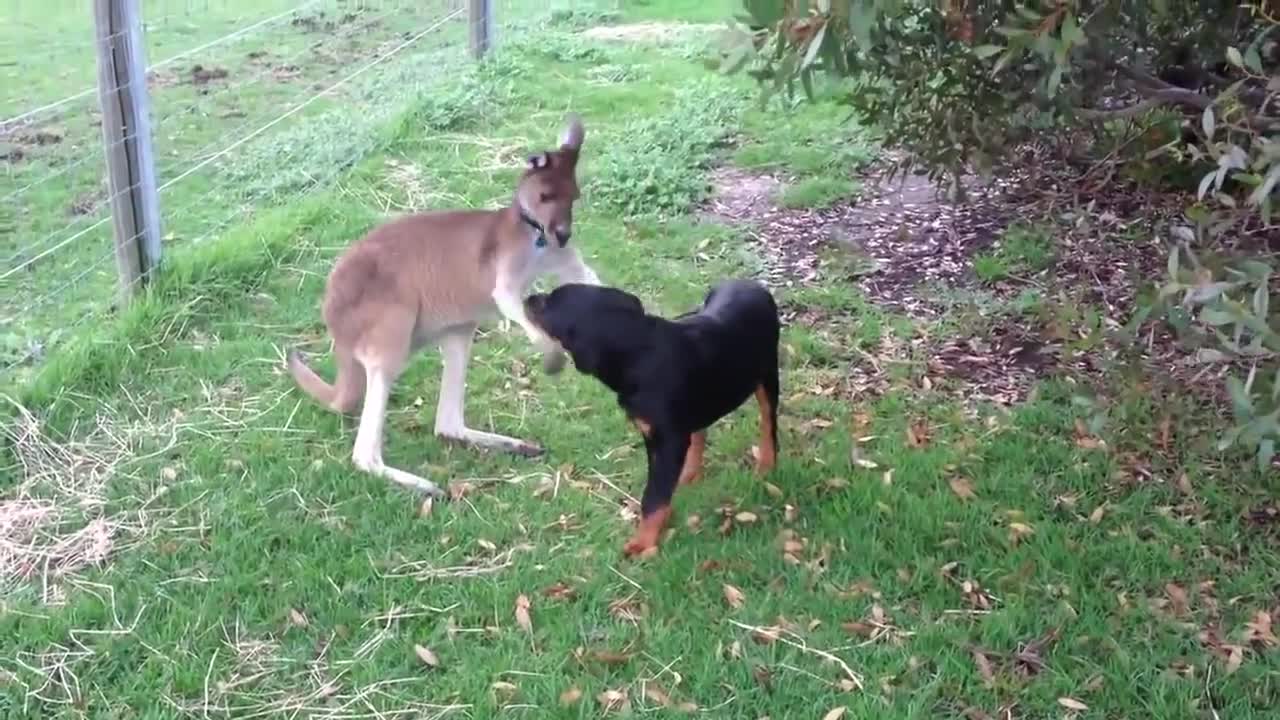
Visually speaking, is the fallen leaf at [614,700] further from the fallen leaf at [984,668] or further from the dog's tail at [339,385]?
the dog's tail at [339,385]

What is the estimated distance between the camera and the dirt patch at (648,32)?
39.1 ft

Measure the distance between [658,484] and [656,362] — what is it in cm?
39

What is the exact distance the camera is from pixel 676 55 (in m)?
11.1

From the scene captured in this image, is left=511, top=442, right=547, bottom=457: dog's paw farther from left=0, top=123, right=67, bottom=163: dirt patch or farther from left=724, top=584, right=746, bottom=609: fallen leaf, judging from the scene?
left=0, top=123, right=67, bottom=163: dirt patch

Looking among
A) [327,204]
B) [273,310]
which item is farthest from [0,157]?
[273,310]

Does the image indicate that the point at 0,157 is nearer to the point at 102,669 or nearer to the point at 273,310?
the point at 273,310

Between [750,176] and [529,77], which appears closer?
[750,176]

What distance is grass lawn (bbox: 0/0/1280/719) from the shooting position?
370cm

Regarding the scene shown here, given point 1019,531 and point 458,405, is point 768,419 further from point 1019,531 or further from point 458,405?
point 458,405

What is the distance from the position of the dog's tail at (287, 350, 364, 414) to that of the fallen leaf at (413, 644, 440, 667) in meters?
1.36

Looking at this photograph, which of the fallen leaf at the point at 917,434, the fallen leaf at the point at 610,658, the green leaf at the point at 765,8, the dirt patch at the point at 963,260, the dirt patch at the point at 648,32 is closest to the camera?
the green leaf at the point at 765,8

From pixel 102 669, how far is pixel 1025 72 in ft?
11.7

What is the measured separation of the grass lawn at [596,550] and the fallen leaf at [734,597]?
11 mm

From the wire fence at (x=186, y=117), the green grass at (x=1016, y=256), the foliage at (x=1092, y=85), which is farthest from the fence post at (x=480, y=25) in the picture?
the foliage at (x=1092, y=85)
